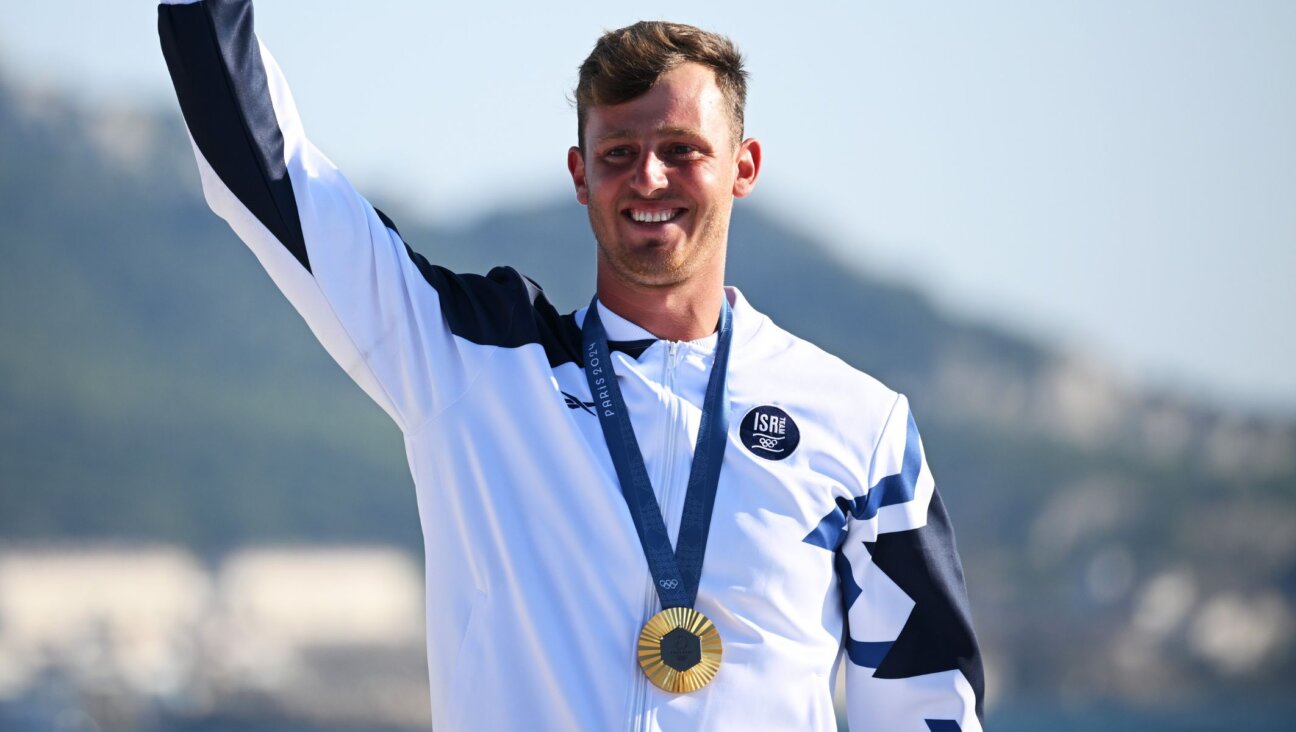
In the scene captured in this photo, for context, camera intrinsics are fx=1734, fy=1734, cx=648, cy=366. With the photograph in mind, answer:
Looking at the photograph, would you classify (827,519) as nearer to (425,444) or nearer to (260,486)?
(425,444)

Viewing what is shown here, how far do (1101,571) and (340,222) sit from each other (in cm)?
10669

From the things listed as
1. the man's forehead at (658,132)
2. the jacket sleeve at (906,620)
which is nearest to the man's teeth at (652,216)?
the man's forehead at (658,132)

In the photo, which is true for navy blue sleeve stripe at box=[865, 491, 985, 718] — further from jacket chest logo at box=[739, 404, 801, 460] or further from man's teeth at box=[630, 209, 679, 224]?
man's teeth at box=[630, 209, 679, 224]

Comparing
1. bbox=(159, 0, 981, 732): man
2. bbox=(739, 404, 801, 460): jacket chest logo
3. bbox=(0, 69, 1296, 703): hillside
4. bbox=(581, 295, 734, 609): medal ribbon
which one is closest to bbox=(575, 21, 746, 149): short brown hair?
bbox=(159, 0, 981, 732): man

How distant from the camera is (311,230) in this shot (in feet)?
9.89

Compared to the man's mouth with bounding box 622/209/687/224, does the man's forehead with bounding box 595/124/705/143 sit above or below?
above

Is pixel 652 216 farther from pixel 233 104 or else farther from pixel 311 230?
pixel 233 104

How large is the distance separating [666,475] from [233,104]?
99cm

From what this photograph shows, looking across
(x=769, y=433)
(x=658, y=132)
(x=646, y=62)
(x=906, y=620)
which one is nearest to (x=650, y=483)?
(x=769, y=433)

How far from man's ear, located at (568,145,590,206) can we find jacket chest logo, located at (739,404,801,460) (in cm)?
54

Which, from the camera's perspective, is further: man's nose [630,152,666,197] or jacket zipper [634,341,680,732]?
man's nose [630,152,666,197]

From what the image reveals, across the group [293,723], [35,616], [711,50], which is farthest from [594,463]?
[35,616]

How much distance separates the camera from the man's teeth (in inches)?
127

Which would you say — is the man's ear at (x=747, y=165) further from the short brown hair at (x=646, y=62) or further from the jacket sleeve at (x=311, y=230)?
the jacket sleeve at (x=311, y=230)
